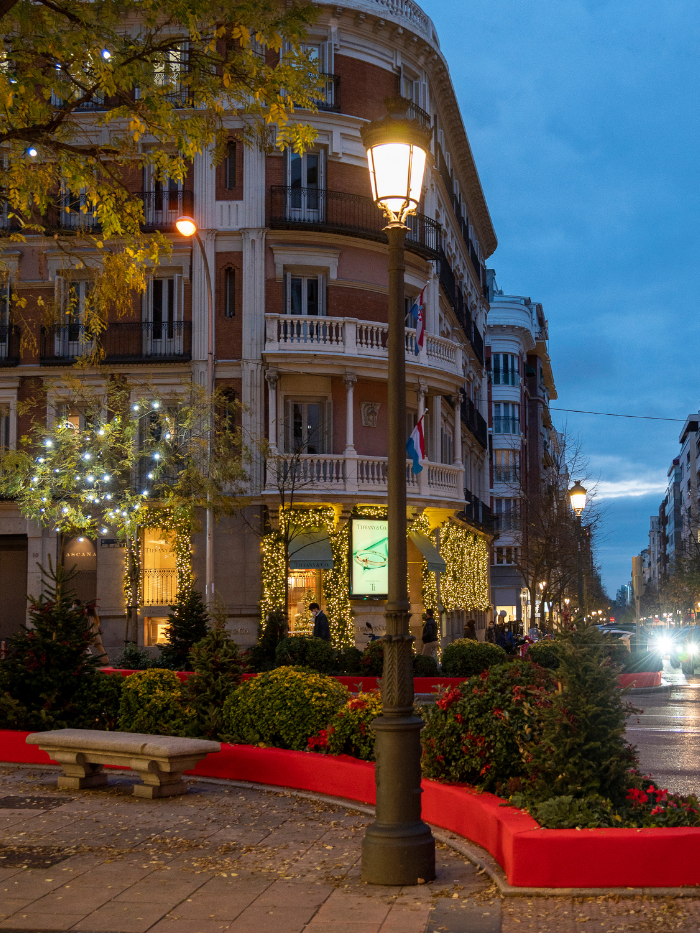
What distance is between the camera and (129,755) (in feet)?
36.1

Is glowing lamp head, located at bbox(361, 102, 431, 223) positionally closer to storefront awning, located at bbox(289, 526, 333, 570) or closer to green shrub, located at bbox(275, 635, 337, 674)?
green shrub, located at bbox(275, 635, 337, 674)

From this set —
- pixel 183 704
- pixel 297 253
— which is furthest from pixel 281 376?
pixel 183 704

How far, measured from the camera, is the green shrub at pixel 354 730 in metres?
11.2

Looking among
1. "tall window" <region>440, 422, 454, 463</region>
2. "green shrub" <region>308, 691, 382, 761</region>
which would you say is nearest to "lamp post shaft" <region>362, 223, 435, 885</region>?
"green shrub" <region>308, 691, 382, 761</region>

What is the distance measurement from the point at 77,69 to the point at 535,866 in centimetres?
969

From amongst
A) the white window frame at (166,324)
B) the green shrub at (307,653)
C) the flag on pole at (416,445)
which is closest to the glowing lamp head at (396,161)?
the green shrub at (307,653)

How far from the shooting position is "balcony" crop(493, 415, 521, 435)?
74875mm

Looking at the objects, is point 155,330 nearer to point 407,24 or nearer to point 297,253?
point 297,253

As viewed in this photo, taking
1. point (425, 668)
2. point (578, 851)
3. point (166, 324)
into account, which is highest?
point (166, 324)

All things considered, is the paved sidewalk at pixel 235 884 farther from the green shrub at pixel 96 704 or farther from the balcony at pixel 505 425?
the balcony at pixel 505 425

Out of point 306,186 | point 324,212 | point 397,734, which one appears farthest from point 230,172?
point 397,734

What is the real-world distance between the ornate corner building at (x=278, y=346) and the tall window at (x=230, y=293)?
5 cm

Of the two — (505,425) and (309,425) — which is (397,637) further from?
(505,425)

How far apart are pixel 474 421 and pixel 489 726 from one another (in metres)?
40.3
